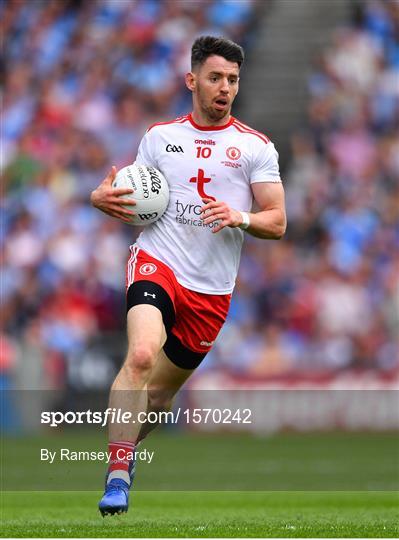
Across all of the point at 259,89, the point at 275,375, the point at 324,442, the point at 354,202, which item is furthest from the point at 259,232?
the point at 259,89

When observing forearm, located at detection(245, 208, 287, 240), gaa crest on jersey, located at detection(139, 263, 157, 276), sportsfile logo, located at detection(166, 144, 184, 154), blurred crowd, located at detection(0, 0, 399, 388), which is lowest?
gaa crest on jersey, located at detection(139, 263, 157, 276)

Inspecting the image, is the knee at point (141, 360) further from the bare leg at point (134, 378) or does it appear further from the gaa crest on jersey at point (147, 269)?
the gaa crest on jersey at point (147, 269)

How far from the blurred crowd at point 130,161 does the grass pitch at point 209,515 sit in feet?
23.8

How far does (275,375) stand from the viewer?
1916 centimetres

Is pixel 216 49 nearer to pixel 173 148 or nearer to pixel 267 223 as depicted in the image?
pixel 173 148

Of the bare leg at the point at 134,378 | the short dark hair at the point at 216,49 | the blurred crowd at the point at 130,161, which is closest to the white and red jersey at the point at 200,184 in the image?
the short dark hair at the point at 216,49

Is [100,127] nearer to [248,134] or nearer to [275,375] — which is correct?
[275,375]

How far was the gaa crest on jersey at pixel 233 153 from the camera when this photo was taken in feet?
29.6

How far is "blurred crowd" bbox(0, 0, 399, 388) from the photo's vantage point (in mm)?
19422

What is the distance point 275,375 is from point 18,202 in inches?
192

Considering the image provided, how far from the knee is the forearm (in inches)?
39.6

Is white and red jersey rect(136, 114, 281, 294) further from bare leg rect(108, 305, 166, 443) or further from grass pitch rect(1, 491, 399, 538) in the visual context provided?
grass pitch rect(1, 491, 399, 538)

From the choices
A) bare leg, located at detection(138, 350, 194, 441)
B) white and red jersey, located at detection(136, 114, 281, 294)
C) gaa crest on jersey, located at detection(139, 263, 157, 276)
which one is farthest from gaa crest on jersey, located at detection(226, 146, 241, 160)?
bare leg, located at detection(138, 350, 194, 441)

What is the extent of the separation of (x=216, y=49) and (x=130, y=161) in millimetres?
12827
